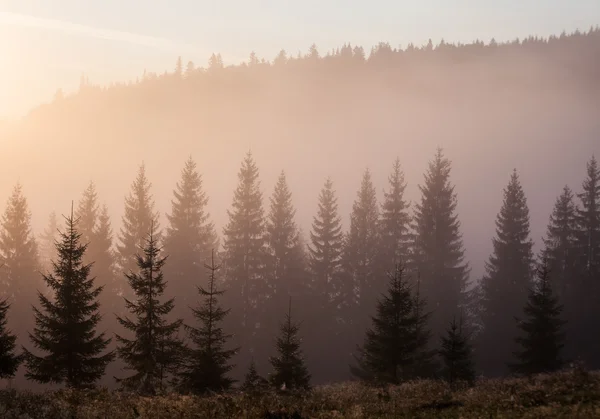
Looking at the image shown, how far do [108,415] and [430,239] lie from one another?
40.6 metres

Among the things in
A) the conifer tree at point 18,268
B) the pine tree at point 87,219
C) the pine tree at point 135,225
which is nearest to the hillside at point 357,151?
the pine tree at point 135,225

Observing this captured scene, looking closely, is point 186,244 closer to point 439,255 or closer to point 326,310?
point 326,310

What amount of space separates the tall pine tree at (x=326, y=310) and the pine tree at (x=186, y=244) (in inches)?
424

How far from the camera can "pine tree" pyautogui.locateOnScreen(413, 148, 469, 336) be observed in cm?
4762

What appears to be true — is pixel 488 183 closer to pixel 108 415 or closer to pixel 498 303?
pixel 498 303

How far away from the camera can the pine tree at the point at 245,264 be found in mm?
45219

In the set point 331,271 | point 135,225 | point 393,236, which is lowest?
point 331,271

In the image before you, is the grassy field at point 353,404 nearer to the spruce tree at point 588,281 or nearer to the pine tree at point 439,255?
the pine tree at point 439,255

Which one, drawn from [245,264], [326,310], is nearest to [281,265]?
[245,264]

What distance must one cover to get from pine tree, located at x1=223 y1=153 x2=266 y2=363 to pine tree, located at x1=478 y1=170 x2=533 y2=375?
20940mm

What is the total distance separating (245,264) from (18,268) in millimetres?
19047

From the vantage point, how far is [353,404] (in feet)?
49.4

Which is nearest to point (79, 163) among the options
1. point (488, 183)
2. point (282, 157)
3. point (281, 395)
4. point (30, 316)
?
point (282, 157)

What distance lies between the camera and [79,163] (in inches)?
6983
